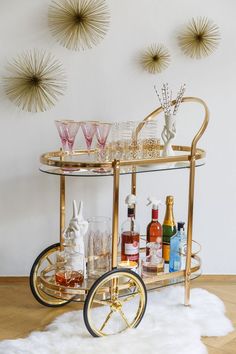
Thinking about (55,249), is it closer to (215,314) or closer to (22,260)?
(22,260)

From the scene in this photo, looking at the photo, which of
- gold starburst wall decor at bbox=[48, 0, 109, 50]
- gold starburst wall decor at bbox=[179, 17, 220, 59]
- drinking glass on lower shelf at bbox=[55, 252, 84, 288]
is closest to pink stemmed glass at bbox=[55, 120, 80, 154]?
drinking glass on lower shelf at bbox=[55, 252, 84, 288]

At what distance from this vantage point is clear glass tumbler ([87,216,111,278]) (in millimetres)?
2576

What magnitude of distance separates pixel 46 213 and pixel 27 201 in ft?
0.39

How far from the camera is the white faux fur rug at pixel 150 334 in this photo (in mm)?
2262

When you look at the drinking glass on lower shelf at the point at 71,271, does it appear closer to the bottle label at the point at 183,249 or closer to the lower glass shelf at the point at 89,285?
the lower glass shelf at the point at 89,285

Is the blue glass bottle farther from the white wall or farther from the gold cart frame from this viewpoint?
the white wall

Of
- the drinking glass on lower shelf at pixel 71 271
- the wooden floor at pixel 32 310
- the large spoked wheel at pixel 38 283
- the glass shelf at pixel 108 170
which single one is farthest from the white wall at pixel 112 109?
the drinking glass on lower shelf at pixel 71 271

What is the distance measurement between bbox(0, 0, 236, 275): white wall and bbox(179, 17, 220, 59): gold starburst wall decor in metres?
0.04

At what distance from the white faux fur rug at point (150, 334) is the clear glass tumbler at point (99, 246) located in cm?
22

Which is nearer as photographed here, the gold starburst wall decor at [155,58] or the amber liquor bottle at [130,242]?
the amber liquor bottle at [130,242]

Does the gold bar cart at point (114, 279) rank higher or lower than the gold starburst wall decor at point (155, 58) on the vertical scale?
lower

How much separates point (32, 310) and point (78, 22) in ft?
4.71

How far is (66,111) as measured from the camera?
298 centimetres

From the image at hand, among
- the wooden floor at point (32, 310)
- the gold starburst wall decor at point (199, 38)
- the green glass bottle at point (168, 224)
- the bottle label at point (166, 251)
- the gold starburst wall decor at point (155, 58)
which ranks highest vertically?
the gold starburst wall decor at point (199, 38)
